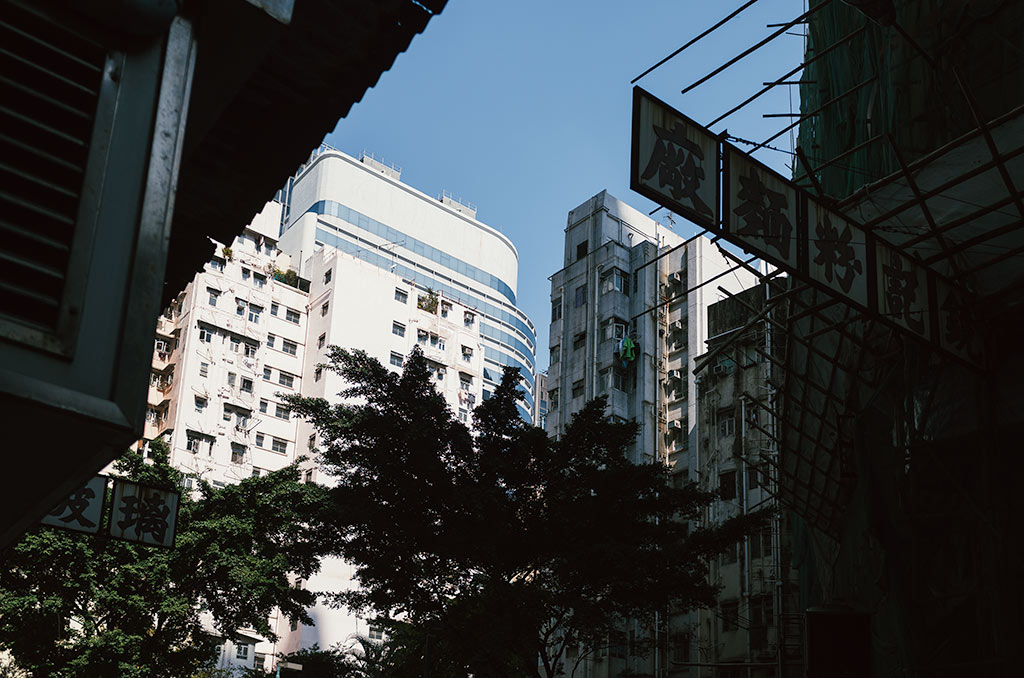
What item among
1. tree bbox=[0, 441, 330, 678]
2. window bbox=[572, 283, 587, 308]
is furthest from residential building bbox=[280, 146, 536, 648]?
tree bbox=[0, 441, 330, 678]

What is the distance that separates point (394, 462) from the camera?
19.3 meters

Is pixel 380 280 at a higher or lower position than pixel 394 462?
higher

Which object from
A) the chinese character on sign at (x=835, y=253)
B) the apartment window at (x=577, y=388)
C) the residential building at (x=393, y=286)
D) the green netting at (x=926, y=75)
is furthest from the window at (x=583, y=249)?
the chinese character on sign at (x=835, y=253)

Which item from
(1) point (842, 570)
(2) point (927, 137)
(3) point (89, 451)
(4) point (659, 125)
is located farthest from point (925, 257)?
(3) point (89, 451)

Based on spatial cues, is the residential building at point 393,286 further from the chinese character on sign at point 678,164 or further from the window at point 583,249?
the chinese character on sign at point 678,164

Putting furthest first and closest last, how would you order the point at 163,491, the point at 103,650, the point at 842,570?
the point at 103,650 → the point at 842,570 → the point at 163,491

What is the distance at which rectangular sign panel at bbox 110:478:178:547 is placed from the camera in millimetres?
10234

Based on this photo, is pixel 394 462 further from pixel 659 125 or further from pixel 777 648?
pixel 777 648

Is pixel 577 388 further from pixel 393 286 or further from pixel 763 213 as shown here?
pixel 763 213

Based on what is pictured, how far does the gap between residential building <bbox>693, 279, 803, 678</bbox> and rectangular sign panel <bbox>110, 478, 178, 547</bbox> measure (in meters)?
20.3

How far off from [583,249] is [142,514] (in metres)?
40.9

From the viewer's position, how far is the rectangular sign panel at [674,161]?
29.4 feet

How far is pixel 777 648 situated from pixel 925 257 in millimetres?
20808

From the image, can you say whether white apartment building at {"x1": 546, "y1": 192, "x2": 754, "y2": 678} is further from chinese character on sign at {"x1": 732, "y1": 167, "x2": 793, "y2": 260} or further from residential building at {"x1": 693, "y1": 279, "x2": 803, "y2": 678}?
chinese character on sign at {"x1": 732, "y1": 167, "x2": 793, "y2": 260}
